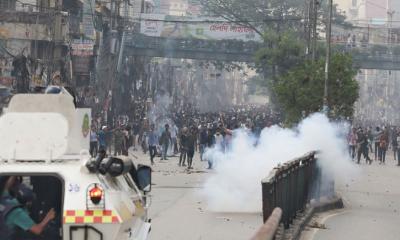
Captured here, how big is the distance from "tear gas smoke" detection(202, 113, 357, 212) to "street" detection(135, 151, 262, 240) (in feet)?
1.56

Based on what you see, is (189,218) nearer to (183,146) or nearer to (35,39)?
(183,146)

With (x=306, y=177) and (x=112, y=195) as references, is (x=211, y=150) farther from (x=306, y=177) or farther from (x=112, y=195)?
(x=112, y=195)

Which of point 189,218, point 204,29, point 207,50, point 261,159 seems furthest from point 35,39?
point 204,29

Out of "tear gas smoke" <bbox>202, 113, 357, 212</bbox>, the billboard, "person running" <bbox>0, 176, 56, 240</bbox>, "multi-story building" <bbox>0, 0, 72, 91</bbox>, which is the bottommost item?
"tear gas smoke" <bbox>202, 113, 357, 212</bbox>

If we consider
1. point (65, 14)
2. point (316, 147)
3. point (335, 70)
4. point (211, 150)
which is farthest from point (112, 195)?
point (65, 14)

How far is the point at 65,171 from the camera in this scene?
20.1 ft

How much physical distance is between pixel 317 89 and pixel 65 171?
70.9 feet

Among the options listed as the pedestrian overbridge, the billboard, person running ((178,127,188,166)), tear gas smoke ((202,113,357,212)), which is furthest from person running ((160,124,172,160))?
the billboard

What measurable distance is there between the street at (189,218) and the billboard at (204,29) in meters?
51.2

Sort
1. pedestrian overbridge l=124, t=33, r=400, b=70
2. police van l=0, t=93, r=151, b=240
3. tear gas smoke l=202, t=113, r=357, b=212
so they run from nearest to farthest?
police van l=0, t=93, r=151, b=240 → tear gas smoke l=202, t=113, r=357, b=212 → pedestrian overbridge l=124, t=33, r=400, b=70

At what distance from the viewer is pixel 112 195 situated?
6.08 meters

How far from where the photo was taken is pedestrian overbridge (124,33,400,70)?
69688 mm

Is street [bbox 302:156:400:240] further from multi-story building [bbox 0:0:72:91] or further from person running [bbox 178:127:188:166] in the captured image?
multi-story building [bbox 0:0:72:91]

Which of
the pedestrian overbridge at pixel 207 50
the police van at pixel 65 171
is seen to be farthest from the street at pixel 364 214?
the pedestrian overbridge at pixel 207 50
